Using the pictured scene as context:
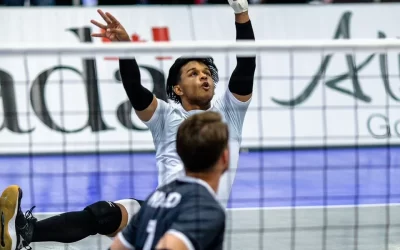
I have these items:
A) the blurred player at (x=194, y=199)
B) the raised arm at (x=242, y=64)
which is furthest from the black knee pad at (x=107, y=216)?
the blurred player at (x=194, y=199)

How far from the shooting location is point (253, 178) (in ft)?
33.1

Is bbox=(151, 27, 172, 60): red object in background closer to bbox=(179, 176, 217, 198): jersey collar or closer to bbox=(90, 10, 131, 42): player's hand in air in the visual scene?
bbox=(90, 10, 131, 42): player's hand in air

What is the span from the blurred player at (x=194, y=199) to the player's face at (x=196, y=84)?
1.74 metres

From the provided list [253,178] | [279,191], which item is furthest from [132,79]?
[253,178]

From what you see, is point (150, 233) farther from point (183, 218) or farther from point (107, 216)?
point (107, 216)

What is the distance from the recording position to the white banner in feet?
36.2

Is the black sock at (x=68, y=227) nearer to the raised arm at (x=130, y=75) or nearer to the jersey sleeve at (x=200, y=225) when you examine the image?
the raised arm at (x=130, y=75)

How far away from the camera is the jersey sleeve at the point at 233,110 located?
5473 mm

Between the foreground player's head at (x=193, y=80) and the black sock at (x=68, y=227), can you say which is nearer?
the foreground player's head at (x=193, y=80)

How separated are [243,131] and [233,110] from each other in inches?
224

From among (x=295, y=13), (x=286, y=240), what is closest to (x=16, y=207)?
(x=286, y=240)

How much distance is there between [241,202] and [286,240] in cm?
156

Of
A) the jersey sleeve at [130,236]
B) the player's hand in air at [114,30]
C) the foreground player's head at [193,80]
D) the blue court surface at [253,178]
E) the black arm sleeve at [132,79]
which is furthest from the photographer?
the blue court surface at [253,178]

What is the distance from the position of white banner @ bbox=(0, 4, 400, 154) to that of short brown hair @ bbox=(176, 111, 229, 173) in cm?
685
